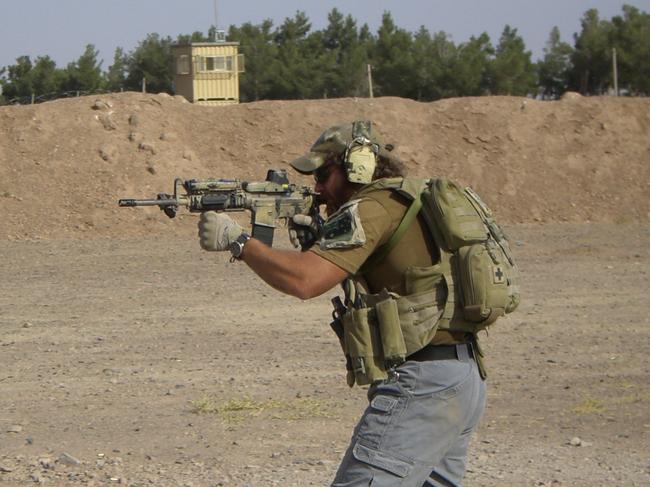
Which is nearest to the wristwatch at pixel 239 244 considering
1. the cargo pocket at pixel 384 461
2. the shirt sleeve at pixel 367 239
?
the shirt sleeve at pixel 367 239

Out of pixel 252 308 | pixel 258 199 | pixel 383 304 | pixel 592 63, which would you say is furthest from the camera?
pixel 592 63

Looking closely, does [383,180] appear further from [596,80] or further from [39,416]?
[596,80]

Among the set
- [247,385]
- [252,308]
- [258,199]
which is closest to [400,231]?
[258,199]

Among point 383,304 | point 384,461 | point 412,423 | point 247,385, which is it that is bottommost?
point 247,385

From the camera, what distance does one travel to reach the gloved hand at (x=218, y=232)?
3777 millimetres

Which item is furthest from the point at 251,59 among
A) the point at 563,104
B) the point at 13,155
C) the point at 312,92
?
the point at 13,155

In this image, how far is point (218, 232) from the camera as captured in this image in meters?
3.80

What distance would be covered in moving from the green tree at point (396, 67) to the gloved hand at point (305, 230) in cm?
3325

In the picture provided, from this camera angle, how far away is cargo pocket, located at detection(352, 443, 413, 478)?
365cm

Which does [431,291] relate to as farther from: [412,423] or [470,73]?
[470,73]

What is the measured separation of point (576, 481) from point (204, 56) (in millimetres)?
23686

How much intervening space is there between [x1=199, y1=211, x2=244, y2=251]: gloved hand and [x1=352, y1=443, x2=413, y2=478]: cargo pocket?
763 millimetres

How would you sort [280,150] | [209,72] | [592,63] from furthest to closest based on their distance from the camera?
1. [592,63]
2. [209,72]
3. [280,150]

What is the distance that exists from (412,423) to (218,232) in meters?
0.85
